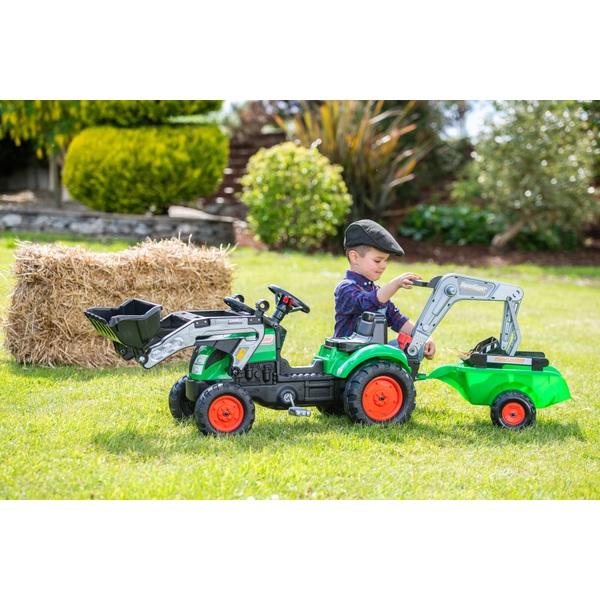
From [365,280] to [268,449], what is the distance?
136 centimetres

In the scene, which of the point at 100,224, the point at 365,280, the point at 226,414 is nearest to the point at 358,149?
the point at 100,224

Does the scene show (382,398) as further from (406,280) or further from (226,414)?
(226,414)

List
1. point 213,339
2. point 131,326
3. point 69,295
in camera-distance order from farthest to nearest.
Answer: point 69,295
point 213,339
point 131,326

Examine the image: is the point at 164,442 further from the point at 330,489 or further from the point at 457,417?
the point at 457,417

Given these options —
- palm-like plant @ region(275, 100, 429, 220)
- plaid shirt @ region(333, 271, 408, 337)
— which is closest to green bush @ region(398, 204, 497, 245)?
palm-like plant @ region(275, 100, 429, 220)

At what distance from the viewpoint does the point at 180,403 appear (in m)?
4.61

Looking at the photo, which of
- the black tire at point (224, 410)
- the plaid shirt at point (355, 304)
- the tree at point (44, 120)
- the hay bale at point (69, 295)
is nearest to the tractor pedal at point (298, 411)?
the black tire at point (224, 410)

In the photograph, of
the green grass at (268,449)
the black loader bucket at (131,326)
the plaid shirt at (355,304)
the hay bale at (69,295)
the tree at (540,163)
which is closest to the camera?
the green grass at (268,449)

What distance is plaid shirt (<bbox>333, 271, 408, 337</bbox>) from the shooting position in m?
4.75

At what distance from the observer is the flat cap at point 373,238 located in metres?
4.70

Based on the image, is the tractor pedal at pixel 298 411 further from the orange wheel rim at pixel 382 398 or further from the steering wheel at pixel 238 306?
the steering wheel at pixel 238 306

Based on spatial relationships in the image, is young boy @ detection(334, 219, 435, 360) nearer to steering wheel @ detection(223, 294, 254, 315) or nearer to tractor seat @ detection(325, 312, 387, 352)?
tractor seat @ detection(325, 312, 387, 352)

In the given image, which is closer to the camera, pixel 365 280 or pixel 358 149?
pixel 365 280

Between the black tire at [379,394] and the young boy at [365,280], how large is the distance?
38cm
